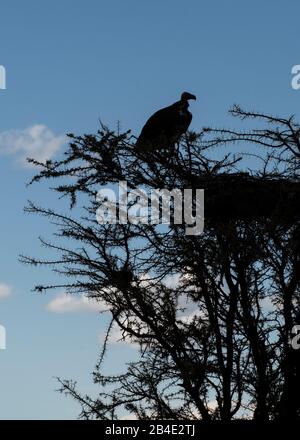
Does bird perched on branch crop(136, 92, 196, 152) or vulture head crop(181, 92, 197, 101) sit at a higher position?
vulture head crop(181, 92, 197, 101)

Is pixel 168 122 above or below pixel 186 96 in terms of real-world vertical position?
below

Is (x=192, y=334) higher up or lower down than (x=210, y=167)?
lower down

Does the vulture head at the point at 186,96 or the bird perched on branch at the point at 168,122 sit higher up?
the vulture head at the point at 186,96

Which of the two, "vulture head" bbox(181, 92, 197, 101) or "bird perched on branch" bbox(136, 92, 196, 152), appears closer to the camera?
"bird perched on branch" bbox(136, 92, 196, 152)

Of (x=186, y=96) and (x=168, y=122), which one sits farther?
(x=186, y=96)

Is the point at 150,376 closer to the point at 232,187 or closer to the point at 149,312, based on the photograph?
the point at 149,312

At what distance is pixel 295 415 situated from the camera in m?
8.03

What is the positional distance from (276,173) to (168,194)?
1041 millimetres

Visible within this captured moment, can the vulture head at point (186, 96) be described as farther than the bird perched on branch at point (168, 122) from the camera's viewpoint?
Yes

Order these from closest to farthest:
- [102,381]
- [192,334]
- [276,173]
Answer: [276,173] → [192,334] → [102,381]
